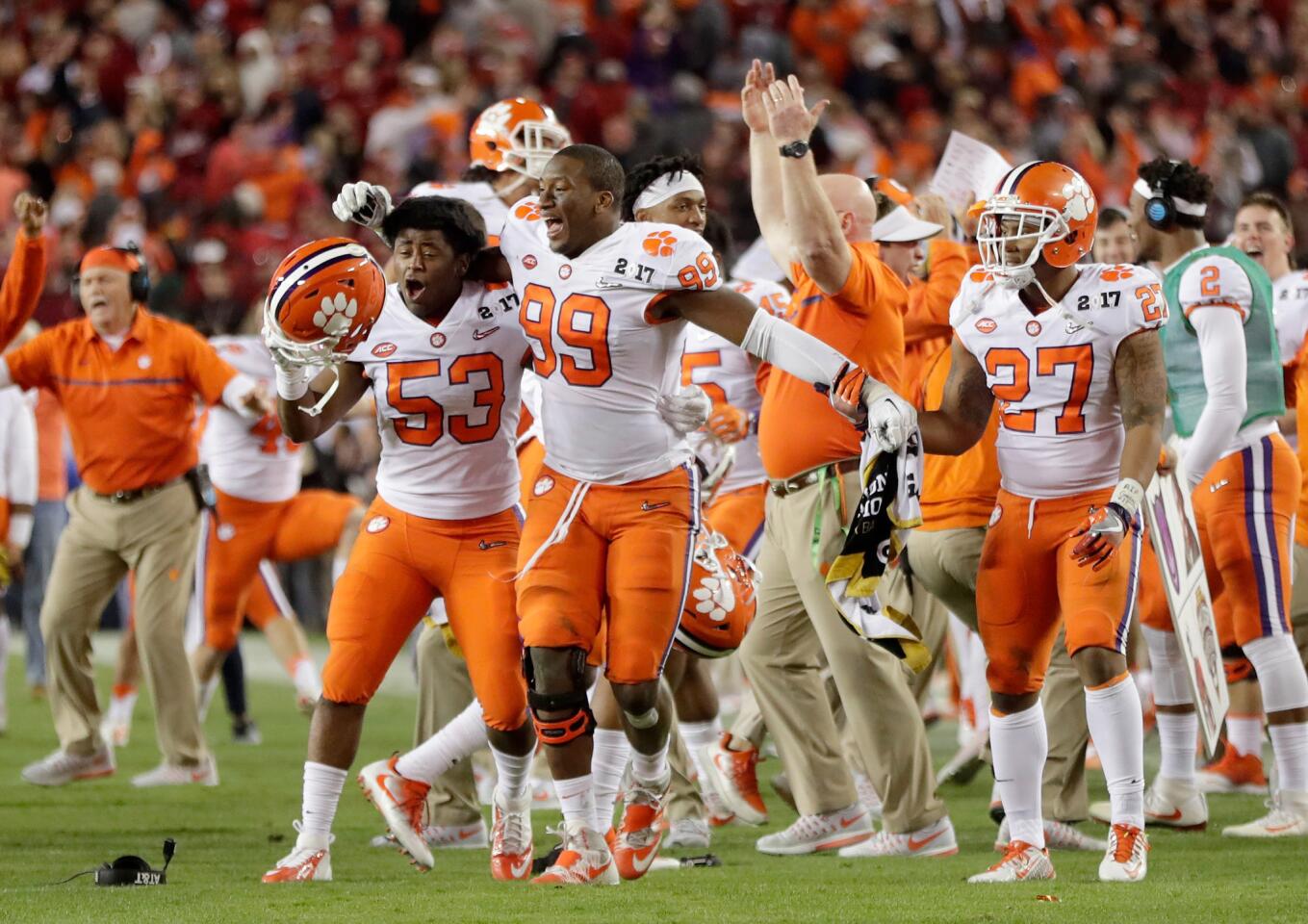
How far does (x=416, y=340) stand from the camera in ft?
19.1

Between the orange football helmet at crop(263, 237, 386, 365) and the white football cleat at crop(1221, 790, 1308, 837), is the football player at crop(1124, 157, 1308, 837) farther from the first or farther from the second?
the orange football helmet at crop(263, 237, 386, 365)

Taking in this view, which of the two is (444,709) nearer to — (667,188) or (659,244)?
(667,188)

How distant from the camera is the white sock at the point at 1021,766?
225 inches

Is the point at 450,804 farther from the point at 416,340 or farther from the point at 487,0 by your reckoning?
the point at 487,0

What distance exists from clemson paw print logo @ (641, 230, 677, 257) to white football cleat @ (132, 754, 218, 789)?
395cm

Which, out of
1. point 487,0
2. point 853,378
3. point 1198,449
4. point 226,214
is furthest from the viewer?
point 487,0

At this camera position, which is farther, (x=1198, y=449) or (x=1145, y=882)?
(x=1198, y=449)

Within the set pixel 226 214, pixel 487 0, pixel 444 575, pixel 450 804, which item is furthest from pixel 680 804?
pixel 487 0

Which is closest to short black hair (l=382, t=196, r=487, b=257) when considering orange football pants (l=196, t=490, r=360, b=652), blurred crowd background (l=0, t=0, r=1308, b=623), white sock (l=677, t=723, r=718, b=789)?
white sock (l=677, t=723, r=718, b=789)

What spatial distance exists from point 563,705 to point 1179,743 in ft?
8.46

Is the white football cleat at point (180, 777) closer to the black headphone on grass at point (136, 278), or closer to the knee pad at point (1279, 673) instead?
the black headphone on grass at point (136, 278)

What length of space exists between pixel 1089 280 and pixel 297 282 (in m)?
2.24

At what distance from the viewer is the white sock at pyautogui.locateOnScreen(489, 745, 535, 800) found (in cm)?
594

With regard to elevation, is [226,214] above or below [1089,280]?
above
